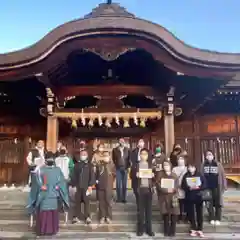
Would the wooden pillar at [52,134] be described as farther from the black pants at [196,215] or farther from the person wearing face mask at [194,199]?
the black pants at [196,215]

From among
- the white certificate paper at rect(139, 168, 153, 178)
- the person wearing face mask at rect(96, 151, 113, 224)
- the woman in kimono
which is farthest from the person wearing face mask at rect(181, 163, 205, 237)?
the woman in kimono

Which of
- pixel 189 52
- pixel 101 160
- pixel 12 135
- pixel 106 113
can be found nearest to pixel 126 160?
pixel 101 160

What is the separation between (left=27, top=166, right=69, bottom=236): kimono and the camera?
6219 mm

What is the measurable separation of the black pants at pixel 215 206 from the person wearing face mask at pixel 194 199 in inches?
21.4

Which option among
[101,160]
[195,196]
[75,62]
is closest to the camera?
[195,196]

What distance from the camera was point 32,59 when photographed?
8.48 meters

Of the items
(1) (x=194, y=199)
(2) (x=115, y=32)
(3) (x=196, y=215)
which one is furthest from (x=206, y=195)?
(2) (x=115, y=32)

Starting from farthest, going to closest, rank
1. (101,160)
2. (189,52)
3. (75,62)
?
(75,62)
(189,52)
(101,160)

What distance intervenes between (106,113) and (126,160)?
2.27 metres

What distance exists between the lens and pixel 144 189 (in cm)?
638

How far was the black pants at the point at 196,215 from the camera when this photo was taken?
20.9ft

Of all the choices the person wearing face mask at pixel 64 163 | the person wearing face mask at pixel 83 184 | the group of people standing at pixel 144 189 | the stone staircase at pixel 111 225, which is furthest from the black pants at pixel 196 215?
the person wearing face mask at pixel 64 163

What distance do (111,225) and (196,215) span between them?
175cm

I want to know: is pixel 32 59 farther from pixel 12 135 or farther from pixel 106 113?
pixel 12 135
